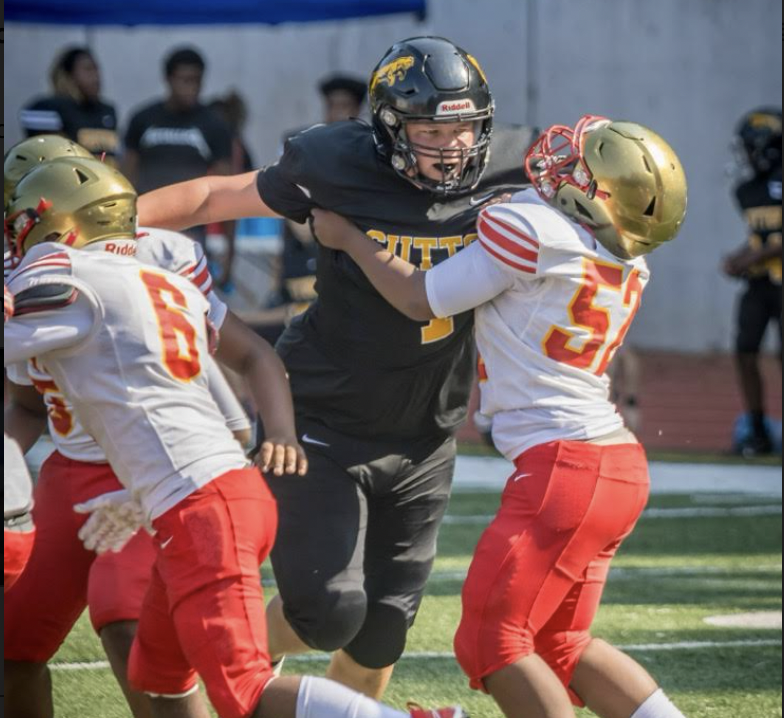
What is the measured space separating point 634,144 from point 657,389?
34.7ft

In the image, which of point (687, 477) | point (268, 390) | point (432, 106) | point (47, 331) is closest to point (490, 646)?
point (268, 390)

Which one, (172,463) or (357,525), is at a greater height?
(172,463)

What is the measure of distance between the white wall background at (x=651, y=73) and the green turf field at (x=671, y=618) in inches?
305

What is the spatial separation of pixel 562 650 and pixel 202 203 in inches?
64.4

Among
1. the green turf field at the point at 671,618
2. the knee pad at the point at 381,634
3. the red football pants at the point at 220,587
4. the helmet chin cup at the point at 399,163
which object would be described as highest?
the helmet chin cup at the point at 399,163

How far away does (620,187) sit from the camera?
12.5 ft

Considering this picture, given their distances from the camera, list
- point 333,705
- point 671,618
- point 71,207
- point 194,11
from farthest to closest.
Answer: point 194,11
point 671,618
point 71,207
point 333,705

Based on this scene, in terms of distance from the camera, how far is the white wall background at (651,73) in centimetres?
1588

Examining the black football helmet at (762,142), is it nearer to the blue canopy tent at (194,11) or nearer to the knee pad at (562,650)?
the blue canopy tent at (194,11)

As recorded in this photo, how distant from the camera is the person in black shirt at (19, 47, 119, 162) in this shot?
418 inches

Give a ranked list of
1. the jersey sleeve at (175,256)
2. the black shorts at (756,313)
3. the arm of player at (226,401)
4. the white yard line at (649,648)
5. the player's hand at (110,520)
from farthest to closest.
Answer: the black shorts at (756,313) < the white yard line at (649,648) < the jersey sleeve at (175,256) < the arm of player at (226,401) < the player's hand at (110,520)

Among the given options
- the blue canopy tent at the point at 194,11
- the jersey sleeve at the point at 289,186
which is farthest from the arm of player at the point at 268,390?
the blue canopy tent at the point at 194,11

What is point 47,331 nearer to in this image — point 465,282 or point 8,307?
point 8,307

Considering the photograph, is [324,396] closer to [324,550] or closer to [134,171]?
[324,550]
